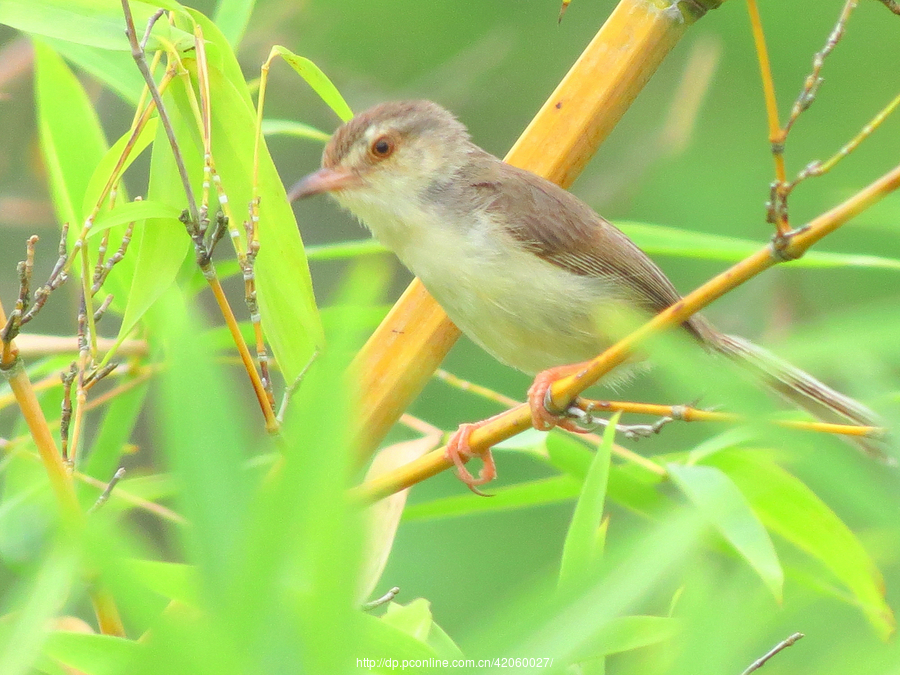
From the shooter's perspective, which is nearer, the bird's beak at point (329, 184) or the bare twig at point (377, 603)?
the bare twig at point (377, 603)

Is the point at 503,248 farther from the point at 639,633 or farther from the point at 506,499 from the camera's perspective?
the point at 639,633

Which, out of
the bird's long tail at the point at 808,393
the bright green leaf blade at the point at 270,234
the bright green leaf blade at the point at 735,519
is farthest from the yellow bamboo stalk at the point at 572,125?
the bird's long tail at the point at 808,393

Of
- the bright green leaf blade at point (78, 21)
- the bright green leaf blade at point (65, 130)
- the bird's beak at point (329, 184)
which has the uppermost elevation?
the bright green leaf blade at point (78, 21)

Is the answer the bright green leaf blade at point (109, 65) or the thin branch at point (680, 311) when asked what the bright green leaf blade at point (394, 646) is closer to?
the thin branch at point (680, 311)

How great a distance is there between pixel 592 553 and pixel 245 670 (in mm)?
580

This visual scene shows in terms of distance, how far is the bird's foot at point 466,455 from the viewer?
1.74 metres

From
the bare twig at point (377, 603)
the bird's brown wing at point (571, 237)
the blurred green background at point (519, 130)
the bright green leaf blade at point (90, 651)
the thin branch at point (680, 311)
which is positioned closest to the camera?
the thin branch at point (680, 311)

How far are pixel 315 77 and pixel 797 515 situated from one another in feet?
3.76

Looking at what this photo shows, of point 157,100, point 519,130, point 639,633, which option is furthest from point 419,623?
point 519,130

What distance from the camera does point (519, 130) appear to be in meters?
5.28

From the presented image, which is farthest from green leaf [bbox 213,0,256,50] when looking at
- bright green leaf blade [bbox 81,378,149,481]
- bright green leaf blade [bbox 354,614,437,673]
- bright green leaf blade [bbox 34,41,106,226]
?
bright green leaf blade [bbox 354,614,437,673]

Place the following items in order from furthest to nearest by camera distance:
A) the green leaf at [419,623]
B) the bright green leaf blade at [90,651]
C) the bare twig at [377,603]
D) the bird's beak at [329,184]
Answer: the bird's beak at [329,184] < the green leaf at [419,623] < the bare twig at [377,603] < the bright green leaf blade at [90,651]

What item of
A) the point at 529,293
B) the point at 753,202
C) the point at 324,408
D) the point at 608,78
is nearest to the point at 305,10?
the point at 753,202

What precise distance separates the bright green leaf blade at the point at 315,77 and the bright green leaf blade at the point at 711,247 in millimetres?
660
